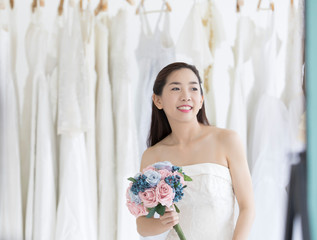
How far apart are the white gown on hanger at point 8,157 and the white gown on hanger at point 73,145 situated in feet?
0.61

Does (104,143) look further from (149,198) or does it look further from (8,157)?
(149,198)

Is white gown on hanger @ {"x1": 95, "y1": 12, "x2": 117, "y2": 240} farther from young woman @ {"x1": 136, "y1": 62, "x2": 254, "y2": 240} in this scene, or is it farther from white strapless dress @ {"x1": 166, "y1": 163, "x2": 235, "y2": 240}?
white strapless dress @ {"x1": 166, "y1": 163, "x2": 235, "y2": 240}

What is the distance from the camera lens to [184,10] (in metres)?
2.08

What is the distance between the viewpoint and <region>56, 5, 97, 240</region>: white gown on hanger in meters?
1.68

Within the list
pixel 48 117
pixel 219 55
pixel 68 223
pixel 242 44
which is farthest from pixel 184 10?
pixel 68 223

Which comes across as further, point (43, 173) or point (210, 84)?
point (210, 84)

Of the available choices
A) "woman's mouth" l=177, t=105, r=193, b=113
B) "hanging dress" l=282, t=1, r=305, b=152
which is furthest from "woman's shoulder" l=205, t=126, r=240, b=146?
"hanging dress" l=282, t=1, r=305, b=152

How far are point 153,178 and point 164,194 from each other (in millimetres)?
53

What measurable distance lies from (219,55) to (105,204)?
3.09ft

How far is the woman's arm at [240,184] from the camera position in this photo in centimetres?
115

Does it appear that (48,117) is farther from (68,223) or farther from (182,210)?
(182,210)

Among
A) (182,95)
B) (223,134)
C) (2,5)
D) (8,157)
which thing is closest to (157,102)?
(182,95)

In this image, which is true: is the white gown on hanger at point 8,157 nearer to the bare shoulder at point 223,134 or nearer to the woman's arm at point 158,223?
the woman's arm at point 158,223

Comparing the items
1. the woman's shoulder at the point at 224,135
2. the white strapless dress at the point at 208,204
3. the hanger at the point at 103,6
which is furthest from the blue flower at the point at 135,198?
the hanger at the point at 103,6
